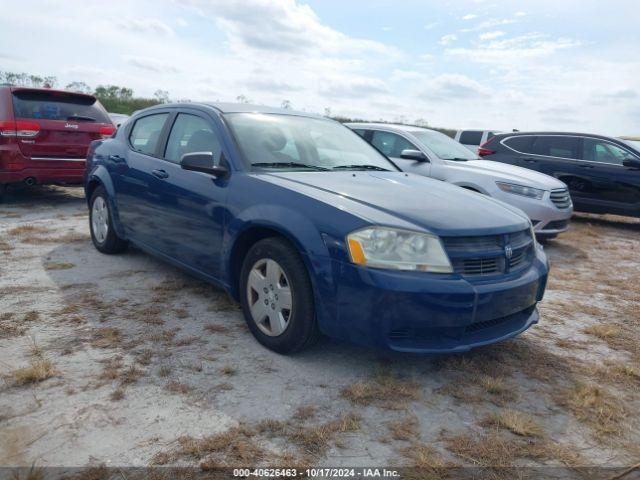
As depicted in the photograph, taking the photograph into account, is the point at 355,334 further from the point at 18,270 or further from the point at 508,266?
the point at 18,270

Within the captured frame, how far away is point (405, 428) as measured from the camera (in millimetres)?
2609

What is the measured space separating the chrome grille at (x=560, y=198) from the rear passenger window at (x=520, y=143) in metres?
2.81

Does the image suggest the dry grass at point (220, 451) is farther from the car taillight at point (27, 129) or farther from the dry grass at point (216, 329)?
the car taillight at point (27, 129)

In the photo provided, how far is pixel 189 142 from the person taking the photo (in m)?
4.27

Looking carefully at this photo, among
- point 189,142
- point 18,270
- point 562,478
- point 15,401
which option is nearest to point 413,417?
point 562,478

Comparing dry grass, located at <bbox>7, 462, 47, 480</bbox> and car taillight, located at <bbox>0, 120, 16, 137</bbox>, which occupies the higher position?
car taillight, located at <bbox>0, 120, 16, 137</bbox>

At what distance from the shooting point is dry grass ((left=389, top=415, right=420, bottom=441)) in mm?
2541

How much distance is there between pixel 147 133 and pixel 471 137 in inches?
567

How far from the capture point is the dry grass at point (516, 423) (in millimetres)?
2637

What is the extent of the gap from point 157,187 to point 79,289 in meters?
1.05

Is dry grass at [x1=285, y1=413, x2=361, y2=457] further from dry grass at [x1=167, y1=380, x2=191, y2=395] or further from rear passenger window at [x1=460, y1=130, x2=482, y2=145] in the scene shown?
rear passenger window at [x1=460, y1=130, x2=482, y2=145]

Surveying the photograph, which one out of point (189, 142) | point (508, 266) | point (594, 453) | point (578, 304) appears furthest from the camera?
point (578, 304)

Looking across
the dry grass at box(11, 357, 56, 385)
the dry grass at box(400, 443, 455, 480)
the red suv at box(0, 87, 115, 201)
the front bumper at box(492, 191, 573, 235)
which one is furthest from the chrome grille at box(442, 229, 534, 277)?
the red suv at box(0, 87, 115, 201)

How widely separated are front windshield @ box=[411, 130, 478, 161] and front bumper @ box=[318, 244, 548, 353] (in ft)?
16.9
